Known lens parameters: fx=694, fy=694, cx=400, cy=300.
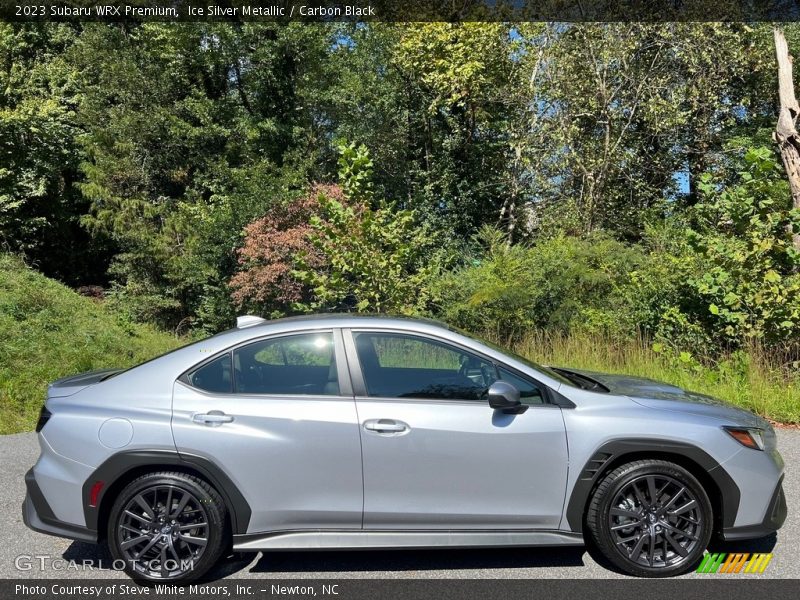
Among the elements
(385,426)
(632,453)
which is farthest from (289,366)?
(632,453)

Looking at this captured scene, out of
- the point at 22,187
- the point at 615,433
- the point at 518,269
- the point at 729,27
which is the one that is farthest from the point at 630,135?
the point at 22,187

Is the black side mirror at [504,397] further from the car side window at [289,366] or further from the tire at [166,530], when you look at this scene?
the tire at [166,530]

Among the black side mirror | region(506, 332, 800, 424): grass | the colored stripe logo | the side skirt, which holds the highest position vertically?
the black side mirror

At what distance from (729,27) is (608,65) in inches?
126

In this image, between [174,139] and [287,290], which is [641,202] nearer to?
[287,290]

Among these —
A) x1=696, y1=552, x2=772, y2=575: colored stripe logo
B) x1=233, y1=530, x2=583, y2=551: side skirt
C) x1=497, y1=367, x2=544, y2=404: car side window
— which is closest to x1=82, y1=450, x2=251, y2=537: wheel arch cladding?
x1=233, y1=530, x2=583, y2=551: side skirt

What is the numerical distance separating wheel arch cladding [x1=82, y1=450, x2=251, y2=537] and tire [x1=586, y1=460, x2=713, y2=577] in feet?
6.66

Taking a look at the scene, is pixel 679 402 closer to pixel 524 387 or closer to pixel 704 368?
pixel 524 387

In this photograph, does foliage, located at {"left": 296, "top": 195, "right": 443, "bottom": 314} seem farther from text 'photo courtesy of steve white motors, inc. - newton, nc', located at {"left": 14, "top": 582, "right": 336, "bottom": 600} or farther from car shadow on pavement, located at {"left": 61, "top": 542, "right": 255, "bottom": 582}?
text 'photo courtesy of steve white motors, inc. - newton, nc', located at {"left": 14, "top": 582, "right": 336, "bottom": 600}

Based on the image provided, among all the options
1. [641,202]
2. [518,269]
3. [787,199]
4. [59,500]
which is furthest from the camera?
[641,202]

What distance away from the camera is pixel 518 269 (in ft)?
45.5

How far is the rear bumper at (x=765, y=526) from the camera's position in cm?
404

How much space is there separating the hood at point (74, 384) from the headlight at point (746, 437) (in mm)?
3877

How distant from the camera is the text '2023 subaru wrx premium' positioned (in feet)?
13.0
